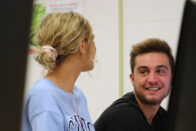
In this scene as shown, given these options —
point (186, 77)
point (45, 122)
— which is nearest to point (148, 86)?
point (45, 122)

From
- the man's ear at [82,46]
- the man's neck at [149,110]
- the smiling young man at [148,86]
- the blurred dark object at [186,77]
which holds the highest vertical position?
the blurred dark object at [186,77]

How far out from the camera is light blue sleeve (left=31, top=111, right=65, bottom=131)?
103 cm

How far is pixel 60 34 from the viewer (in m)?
1.20

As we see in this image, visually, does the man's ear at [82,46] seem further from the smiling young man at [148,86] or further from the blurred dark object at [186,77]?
the blurred dark object at [186,77]

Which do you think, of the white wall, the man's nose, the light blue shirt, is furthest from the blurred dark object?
the white wall

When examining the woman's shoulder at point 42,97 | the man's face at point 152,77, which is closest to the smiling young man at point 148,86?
the man's face at point 152,77

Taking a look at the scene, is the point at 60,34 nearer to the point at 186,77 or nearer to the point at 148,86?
the point at 148,86

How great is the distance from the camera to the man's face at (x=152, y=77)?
1.71 metres

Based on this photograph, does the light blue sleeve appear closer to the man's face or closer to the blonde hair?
the blonde hair

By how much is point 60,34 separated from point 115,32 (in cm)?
143

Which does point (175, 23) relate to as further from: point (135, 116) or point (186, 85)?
point (186, 85)

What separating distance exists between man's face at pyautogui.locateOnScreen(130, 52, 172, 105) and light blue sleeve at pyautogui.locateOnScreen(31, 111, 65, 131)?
75 centimetres

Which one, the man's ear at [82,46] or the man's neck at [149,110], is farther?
the man's neck at [149,110]

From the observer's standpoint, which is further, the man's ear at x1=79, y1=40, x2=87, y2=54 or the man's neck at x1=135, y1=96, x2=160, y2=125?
the man's neck at x1=135, y1=96, x2=160, y2=125
